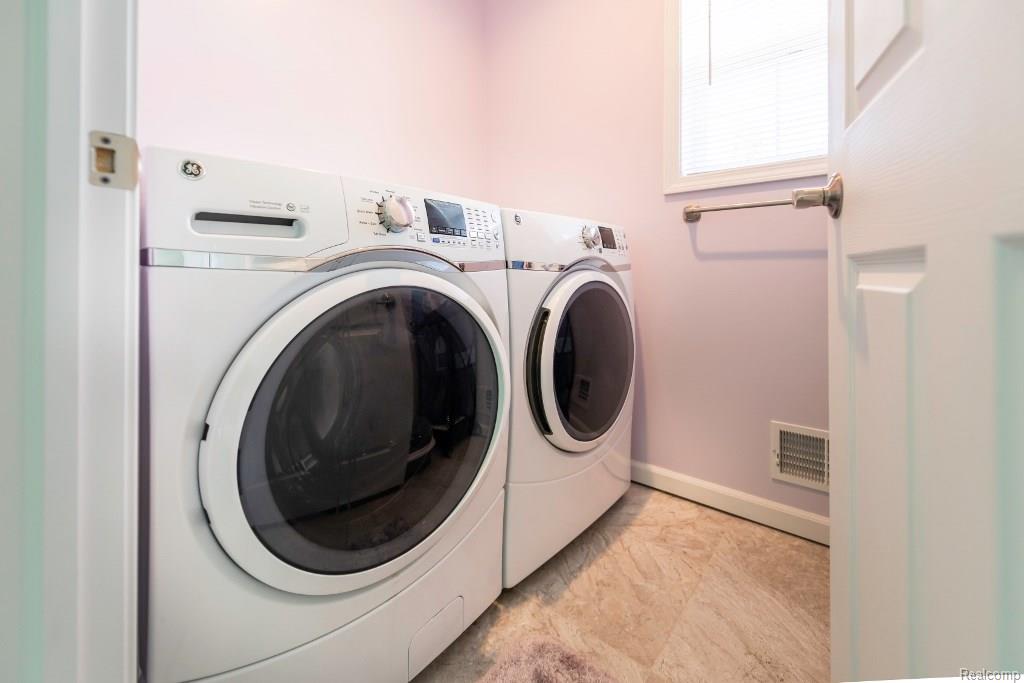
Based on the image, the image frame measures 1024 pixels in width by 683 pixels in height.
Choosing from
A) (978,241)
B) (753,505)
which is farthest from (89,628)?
(753,505)

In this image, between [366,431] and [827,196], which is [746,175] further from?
[366,431]

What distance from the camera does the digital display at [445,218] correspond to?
0.74 m

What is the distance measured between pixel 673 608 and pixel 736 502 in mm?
529

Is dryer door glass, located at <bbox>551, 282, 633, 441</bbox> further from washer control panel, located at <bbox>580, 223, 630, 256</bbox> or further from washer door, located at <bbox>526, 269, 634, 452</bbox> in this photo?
washer control panel, located at <bbox>580, 223, 630, 256</bbox>

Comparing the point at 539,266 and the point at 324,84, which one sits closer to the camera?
the point at 539,266

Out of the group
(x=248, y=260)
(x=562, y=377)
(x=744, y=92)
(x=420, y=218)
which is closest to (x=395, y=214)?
(x=420, y=218)

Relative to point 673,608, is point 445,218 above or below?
above

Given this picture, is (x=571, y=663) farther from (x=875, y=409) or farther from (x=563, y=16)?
(x=563, y=16)

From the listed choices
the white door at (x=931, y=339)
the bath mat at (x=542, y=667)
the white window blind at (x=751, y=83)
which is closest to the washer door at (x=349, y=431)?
the bath mat at (x=542, y=667)

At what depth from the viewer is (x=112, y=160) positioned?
0.36 m

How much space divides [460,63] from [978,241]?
78.2 inches

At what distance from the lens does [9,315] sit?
33 cm

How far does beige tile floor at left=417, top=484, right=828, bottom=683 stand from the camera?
83cm

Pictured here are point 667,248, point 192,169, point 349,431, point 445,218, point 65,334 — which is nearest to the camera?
point 65,334
